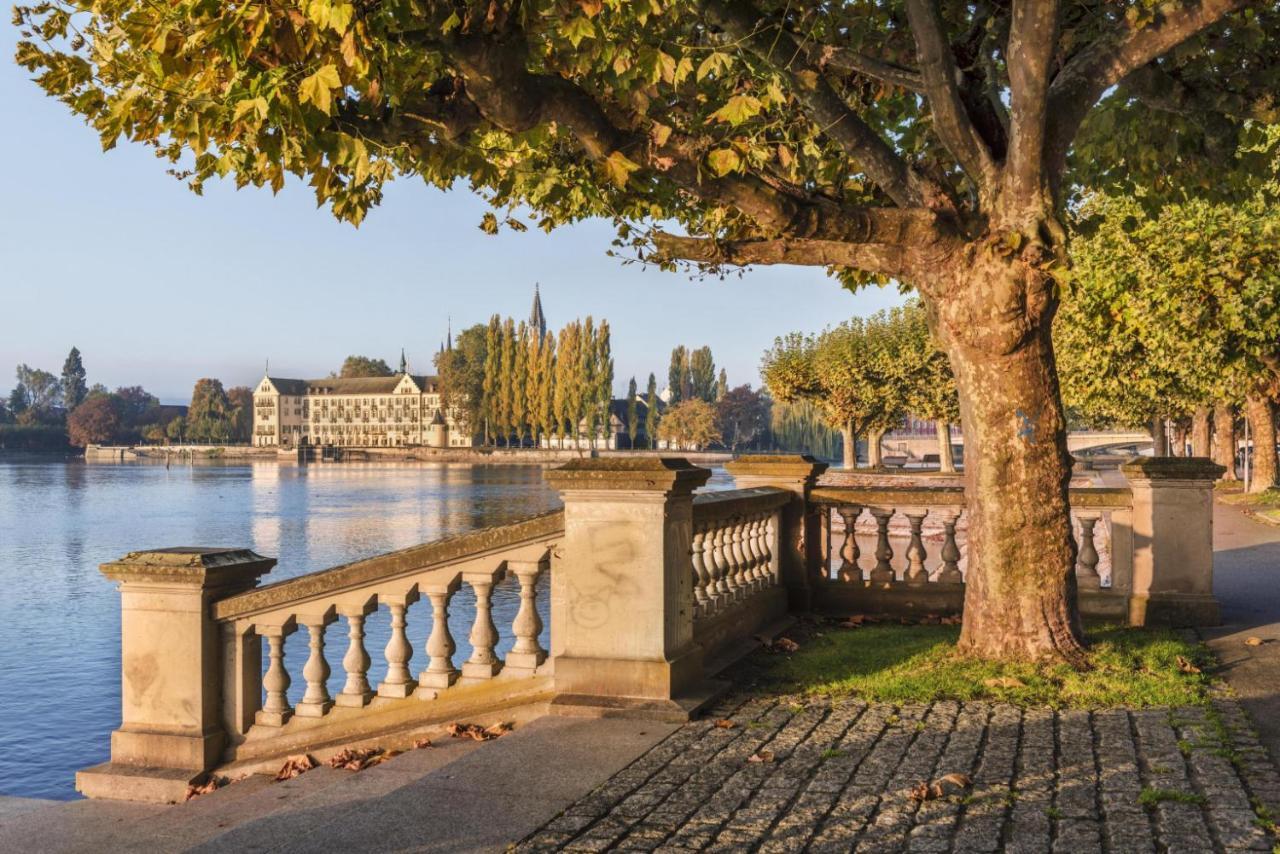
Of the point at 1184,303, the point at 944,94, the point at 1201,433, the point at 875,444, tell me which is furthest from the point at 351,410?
the point at 944,94

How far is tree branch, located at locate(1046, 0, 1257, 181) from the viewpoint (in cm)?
764

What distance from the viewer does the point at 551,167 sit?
370 inches

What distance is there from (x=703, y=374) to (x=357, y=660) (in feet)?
553

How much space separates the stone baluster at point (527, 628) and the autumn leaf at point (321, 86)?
10.1 ft

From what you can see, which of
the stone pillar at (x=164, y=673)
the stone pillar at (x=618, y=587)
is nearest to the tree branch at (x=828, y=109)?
the stone pillar at (x=618, y=587)

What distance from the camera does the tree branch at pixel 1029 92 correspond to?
761cm

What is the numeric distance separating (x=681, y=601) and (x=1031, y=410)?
298 centimetres

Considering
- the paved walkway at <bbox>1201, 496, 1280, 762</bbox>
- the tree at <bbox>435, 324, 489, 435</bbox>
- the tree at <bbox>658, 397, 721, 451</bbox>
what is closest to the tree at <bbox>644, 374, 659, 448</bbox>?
the tree at <bbox>658, 397, 721, 451</bbox>

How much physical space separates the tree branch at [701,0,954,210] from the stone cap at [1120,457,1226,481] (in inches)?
139

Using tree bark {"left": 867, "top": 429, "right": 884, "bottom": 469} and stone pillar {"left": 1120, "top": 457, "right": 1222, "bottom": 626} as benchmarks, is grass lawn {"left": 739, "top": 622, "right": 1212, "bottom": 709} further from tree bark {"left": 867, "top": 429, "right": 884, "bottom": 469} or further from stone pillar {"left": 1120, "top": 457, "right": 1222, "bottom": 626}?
tree bark {"left": 867, "top": 429, "right": 884, "bottom": 469}

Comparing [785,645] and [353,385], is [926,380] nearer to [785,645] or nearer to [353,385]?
[785,645]

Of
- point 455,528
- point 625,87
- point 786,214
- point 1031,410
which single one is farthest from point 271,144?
point 455,528

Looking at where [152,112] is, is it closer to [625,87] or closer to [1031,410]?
[625,87]

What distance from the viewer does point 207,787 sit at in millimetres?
7035
